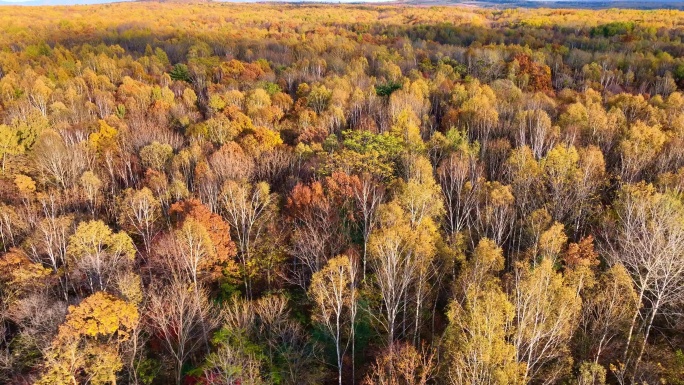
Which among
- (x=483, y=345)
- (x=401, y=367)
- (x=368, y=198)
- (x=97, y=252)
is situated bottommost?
(x=401, y=367)

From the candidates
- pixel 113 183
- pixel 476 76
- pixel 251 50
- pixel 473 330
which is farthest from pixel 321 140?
pixel 251 50

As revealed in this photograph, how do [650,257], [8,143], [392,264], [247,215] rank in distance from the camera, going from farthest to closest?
[8,143], [247,215], [392,264], [650,257]

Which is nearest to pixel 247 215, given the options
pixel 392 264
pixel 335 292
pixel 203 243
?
pixel 203 243

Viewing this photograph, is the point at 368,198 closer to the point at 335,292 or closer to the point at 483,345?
the point at 335,292

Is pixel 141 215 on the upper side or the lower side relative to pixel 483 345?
lower

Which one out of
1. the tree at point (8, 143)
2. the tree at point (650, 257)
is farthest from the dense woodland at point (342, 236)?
the tree at point (8, 143)

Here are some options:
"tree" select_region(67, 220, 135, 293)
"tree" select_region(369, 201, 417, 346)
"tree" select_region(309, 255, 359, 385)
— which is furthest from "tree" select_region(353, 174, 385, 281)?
"tree" select_region(67, 220, 135, 293)

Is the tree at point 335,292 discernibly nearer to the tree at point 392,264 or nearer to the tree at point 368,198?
the tree at point 392,264

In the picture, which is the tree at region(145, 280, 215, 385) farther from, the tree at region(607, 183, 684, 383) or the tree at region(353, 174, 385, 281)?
the tree at region(607, 183, 684, 383)
